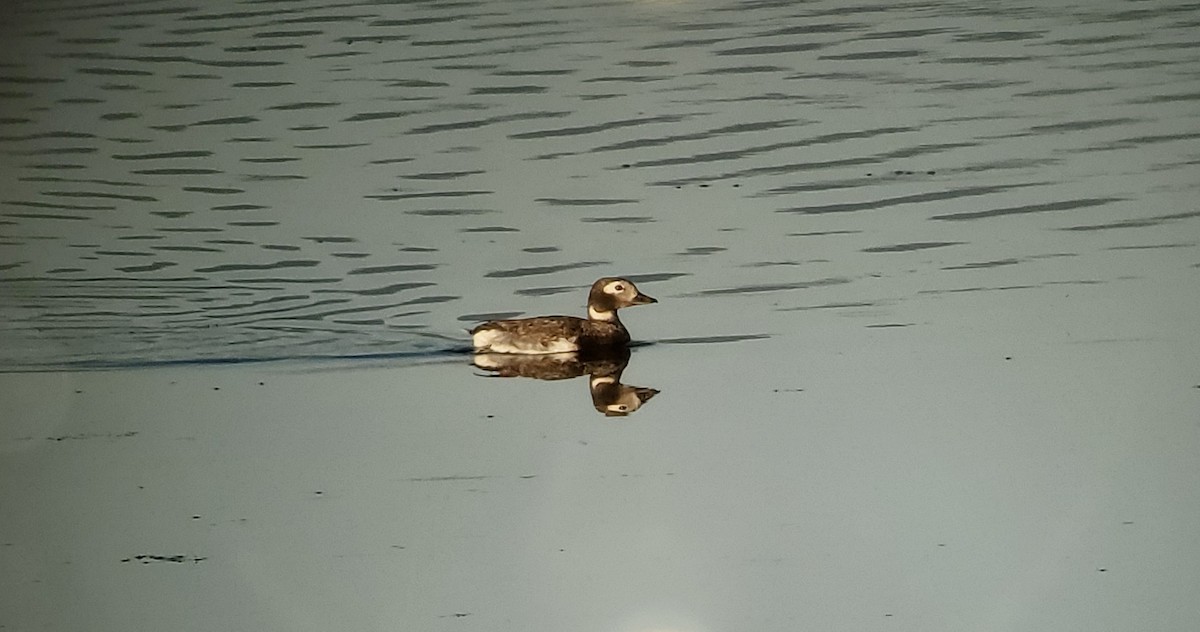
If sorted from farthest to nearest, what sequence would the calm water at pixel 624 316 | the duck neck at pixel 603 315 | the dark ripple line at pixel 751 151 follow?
the dark ripple line at pixel 751 151
the duck neck at pixel 603 315
the calm water at pixel 624 316

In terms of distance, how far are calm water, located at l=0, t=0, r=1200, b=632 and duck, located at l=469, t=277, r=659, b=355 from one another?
0.04 m

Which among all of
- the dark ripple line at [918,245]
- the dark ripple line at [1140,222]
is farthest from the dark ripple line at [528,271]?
the dark ripple line at [1140,222]

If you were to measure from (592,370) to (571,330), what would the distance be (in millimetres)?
66

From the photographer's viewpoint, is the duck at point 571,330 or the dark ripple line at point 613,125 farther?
the dark ripple line at point 613,125

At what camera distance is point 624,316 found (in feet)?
6.31

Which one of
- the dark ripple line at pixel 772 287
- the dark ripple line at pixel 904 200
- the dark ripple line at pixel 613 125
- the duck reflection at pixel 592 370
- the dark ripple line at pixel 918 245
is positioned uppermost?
the dark ripple line at pixel 613 125

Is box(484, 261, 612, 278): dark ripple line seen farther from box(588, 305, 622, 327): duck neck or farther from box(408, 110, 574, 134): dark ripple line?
box(408, 110, 574, 134): dark ripple line

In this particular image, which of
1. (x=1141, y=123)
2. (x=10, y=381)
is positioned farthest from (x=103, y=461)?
(x=1141, y=123)

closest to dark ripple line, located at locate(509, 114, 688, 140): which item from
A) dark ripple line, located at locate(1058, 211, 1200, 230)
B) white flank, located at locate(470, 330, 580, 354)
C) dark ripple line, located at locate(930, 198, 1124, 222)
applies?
white flank, located at locate(470, 330, 580, 354)

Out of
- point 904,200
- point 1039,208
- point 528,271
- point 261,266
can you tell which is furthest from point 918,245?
point 261,266

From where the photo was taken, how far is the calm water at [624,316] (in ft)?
5.90

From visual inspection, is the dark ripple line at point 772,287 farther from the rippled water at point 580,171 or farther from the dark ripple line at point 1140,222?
the dark ripple line at point 1140,222

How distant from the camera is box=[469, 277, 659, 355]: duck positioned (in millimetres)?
1921

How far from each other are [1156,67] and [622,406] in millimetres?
947
